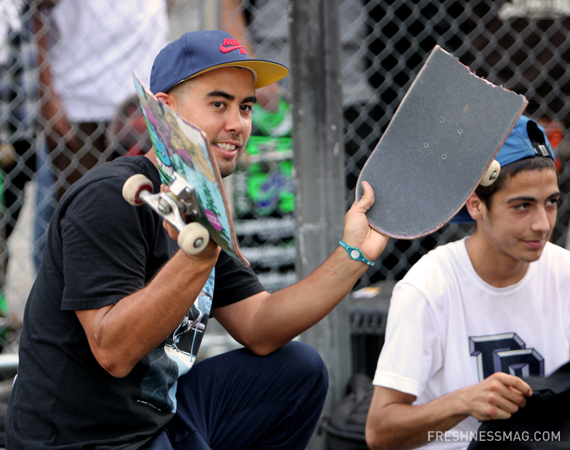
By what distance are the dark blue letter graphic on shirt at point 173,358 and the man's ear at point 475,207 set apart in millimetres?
739

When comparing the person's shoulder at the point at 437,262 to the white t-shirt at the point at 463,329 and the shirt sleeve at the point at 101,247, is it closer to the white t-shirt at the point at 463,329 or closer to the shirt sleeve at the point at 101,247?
the white t-shirt at the point at 463,329

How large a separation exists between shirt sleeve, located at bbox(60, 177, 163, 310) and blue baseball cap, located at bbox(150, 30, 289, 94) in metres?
0.33

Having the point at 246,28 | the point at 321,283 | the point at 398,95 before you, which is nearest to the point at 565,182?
the point at 398,95

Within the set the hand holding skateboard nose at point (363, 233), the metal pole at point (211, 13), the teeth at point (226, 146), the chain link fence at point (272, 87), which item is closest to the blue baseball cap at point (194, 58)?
the teeth at point (226, 146)

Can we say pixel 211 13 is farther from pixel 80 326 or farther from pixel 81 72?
pixel 80 326

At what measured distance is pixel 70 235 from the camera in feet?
4.22

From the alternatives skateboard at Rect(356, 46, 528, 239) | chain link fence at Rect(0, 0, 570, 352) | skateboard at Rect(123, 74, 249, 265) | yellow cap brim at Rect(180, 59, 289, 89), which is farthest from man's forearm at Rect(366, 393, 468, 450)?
chain link fence at Rect(0, 0, 570, 352)

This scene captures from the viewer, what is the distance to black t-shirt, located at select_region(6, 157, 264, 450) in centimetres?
127

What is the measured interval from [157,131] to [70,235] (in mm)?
278

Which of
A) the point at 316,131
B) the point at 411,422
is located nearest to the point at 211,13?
the point at 316,131

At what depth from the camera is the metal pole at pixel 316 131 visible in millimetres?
2170

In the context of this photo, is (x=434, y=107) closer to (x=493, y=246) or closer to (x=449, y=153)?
(x=449, y=153)

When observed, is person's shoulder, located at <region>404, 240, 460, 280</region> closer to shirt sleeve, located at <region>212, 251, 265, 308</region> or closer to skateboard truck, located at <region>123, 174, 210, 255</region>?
shirt sleeve, located at <region>212, 251, 265, 308</region>

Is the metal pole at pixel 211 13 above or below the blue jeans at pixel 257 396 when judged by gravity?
above
